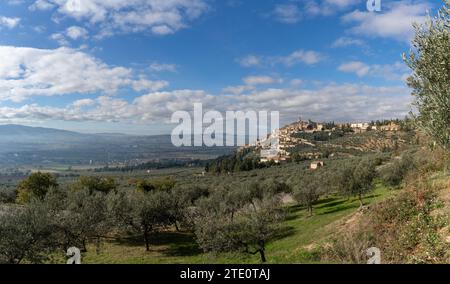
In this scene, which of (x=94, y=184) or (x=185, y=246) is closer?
(x=185, y=246)

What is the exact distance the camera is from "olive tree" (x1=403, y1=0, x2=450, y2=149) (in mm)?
12445

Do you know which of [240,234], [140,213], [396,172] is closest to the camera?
[240,234]

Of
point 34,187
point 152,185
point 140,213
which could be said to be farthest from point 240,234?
point 152,185

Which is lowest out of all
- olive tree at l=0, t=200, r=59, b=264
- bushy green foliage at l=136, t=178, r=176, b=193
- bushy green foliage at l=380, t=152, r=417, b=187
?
bushy green foliage at l=136, t=178, r=176, b=193

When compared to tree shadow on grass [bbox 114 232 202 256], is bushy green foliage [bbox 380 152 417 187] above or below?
Result: above

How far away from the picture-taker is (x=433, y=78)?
13359 mm

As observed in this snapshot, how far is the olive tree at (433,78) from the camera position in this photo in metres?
12.4

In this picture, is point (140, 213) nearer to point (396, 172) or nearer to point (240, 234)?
point (240, 234)

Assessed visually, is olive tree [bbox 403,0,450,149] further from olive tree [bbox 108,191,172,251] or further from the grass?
olive tree [bbox 108,191,172,251]

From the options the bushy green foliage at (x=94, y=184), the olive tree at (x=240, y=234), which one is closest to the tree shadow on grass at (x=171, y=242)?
the olive tree at (x=240, y=234)

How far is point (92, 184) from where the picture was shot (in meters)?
76.0

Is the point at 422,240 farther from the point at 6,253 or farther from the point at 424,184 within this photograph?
the point at 6,253

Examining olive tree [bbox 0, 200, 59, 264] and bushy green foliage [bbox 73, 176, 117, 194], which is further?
bushy green foliage [bbox 73, 176, 117, 194]

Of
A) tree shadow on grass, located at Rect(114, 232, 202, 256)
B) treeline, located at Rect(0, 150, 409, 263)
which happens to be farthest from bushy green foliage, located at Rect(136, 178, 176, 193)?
tree shadow on grass, located at Rect(114, 232, 202, 256)
